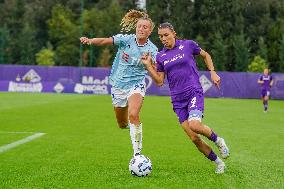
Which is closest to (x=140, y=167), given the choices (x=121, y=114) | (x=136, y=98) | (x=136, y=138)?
(x=136, y=138)

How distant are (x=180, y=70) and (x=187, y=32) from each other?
72942 mm

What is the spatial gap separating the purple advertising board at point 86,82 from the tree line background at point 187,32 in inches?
633

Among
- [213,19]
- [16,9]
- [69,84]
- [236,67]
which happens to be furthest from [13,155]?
[16,9]

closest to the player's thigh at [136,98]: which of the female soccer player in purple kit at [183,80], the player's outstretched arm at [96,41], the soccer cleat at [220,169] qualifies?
the female soccer player in purple kit at [183,80]

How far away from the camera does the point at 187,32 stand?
81.6 meters

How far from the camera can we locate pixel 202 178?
858cm

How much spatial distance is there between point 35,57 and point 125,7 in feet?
56.8

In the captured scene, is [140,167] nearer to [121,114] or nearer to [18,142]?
[121,114]

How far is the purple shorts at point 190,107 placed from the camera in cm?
905

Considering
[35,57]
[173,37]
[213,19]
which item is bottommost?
[35,57]

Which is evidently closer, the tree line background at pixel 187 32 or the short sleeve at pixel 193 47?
the short sleeve at pixel 193 47

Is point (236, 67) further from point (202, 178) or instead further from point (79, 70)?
point (202, 178)

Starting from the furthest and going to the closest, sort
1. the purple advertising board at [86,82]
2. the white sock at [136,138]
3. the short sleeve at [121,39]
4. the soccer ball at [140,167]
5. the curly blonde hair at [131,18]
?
the purple advertising board at [86,82], the curly blonde hair at [131,18], the short sleeve at [121,39], the white sock at [136,138], the soccer ball at [140,167]

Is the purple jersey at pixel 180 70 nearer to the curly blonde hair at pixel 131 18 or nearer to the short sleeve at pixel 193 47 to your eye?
the short sleeve at pixel 193 47
